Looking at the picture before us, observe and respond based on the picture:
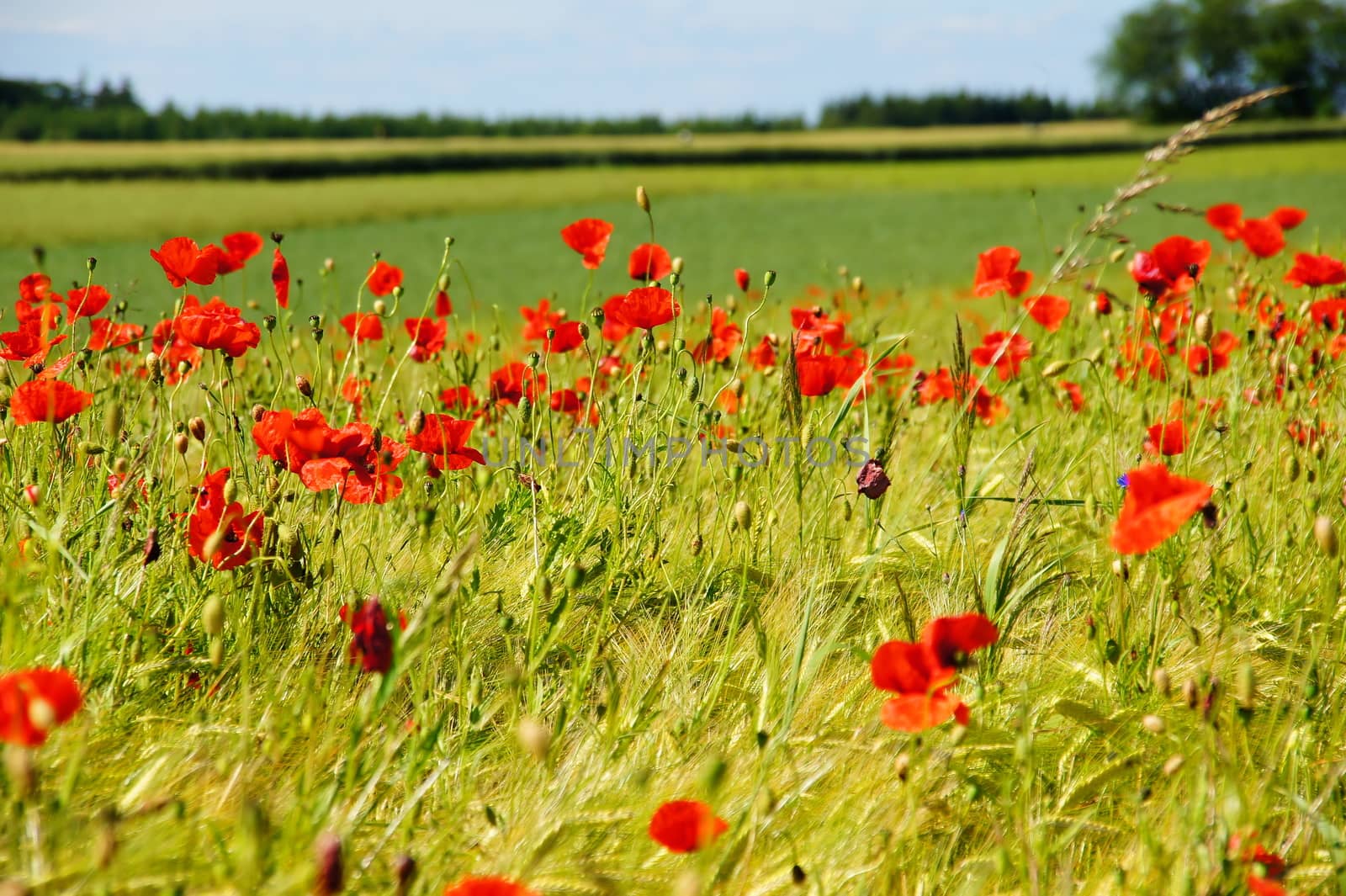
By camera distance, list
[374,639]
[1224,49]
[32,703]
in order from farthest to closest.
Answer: [1224,49] < [374,639] < [32,703]

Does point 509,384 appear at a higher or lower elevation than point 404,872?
higher

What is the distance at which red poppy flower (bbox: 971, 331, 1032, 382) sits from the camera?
2.40 m

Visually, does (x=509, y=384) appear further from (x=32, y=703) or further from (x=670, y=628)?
(x=32, y=703)

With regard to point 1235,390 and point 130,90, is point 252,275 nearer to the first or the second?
point 1235,390

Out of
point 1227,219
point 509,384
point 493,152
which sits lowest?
point 509,384

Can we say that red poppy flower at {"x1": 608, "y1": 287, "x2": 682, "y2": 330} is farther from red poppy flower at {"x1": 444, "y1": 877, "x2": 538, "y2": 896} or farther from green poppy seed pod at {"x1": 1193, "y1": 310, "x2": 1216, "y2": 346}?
red poppy flower at {"x1": 444, "y1": 877, "x2": 538, "y2": 896}

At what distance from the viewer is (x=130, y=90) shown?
74.3 metres

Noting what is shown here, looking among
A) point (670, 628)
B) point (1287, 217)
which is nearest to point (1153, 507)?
point (670, 628)

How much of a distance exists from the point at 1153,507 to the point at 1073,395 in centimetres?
170

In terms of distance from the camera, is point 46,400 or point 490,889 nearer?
point 490,889

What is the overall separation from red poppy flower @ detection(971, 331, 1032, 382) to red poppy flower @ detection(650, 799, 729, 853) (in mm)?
1463

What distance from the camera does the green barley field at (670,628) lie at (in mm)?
1146

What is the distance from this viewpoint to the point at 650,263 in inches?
87.5

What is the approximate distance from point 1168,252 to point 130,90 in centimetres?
8537
